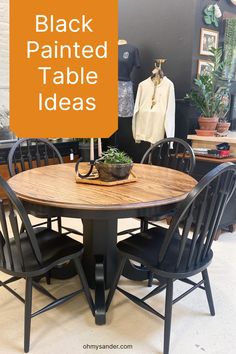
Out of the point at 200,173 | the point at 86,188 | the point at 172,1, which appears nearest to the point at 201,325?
the point at 86,188

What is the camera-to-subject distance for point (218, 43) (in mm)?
3602

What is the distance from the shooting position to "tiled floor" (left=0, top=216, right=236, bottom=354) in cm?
161

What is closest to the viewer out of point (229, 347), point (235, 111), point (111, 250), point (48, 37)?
point (229, 347)

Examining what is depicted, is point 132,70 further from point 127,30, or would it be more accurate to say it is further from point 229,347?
point 229,347

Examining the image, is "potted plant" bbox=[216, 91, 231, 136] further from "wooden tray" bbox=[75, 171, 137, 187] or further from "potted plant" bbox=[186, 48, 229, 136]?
"wooden tray" bbox=[75, 171, 137, 187]

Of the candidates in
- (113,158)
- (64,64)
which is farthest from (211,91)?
(113,158)

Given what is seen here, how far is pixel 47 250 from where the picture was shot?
1.68m

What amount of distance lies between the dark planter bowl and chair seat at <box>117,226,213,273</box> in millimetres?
349

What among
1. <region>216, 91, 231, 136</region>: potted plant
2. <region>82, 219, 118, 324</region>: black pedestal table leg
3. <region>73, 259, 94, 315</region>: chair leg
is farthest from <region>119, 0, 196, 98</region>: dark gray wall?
<region>73, 259, 94, 315</region>: chair leg

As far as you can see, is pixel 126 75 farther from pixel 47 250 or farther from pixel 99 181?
pixel 47 250

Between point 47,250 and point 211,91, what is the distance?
233cm

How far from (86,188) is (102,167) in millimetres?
156

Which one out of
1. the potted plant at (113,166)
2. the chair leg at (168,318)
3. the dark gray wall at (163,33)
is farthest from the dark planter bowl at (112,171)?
→ the dark gray wall at (163,33)

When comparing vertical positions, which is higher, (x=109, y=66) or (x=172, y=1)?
(x=172, y=1)
